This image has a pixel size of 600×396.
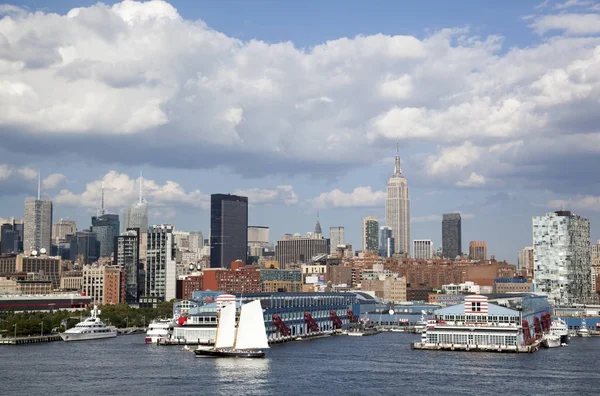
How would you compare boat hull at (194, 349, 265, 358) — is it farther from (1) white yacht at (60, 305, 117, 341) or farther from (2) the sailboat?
(1) white yacht at (60, 305, 117, 341)

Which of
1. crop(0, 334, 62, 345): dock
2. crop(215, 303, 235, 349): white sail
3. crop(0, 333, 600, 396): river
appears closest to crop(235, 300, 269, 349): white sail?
crop(215, 303, 235, 349): white sail

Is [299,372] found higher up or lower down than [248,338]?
lower down

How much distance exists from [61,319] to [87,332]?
58.2 feet

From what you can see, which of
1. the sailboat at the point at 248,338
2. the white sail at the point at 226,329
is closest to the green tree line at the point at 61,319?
the white sail at the point at 226,329

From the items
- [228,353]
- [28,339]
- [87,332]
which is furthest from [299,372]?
[87,332]

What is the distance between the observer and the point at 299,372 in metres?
93.7

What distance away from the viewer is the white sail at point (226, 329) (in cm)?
11044

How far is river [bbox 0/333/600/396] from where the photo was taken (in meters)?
81.5

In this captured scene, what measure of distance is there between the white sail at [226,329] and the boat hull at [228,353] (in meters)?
1.62

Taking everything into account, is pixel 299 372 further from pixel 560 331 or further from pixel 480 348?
pixel 560 331

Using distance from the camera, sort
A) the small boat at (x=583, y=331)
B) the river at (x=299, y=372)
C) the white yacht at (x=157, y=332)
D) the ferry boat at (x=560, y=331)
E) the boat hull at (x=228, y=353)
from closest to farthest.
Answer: the river at (x=299, y=372)
the boat hull at (x=228, y=353)
the white yacht at (x=157, y=332)
the ferry boat at (x=560, y=331)
the small boat at (x=583, y=331)

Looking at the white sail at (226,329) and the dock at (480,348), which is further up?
the white sail at (226,329)

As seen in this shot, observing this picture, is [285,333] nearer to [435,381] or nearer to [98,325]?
[98,325]

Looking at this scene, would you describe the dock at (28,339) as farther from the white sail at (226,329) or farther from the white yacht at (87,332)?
the white sail at (226,329)
